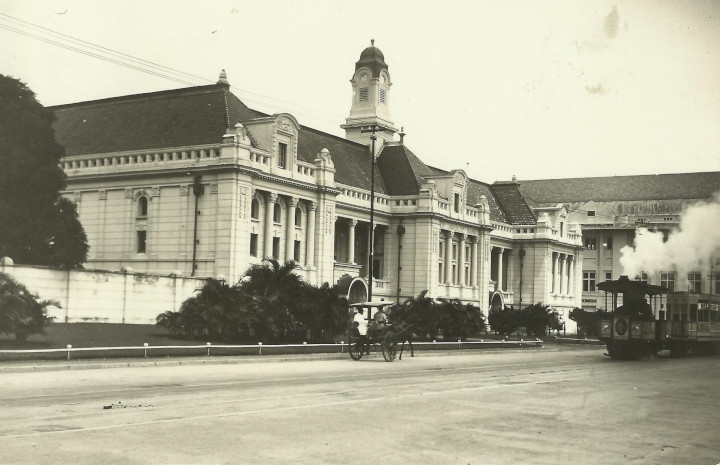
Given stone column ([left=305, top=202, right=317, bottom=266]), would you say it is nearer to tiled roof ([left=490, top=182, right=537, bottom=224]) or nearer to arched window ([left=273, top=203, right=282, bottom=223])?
arched window ([left=273, top=203, right=282, bottom=223])

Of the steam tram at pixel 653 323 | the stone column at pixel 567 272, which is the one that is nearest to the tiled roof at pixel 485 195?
the stone column at pixel 567 272

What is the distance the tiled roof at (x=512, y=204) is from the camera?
9150 cm

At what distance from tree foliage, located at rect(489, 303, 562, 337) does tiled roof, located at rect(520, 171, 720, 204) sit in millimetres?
40830

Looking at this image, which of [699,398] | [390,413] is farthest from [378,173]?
[390,413]

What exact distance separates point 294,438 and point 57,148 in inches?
1343

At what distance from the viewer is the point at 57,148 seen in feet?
140

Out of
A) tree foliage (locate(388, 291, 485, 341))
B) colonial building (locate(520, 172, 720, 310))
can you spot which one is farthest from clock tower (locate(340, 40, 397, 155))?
colonial building (locate(520, 172, 720, 310))

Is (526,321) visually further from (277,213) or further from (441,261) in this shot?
(277,213)

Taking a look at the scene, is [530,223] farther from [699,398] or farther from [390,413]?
[390,413]

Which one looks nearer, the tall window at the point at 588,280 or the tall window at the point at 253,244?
the tall window at the point at 253,244

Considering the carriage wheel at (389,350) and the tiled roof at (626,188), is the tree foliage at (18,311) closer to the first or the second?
the carriage wheel at (389,350)

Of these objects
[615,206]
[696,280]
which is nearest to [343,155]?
[696,280]

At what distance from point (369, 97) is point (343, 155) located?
8952mm

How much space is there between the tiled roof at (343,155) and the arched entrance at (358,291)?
7949 millimetres
